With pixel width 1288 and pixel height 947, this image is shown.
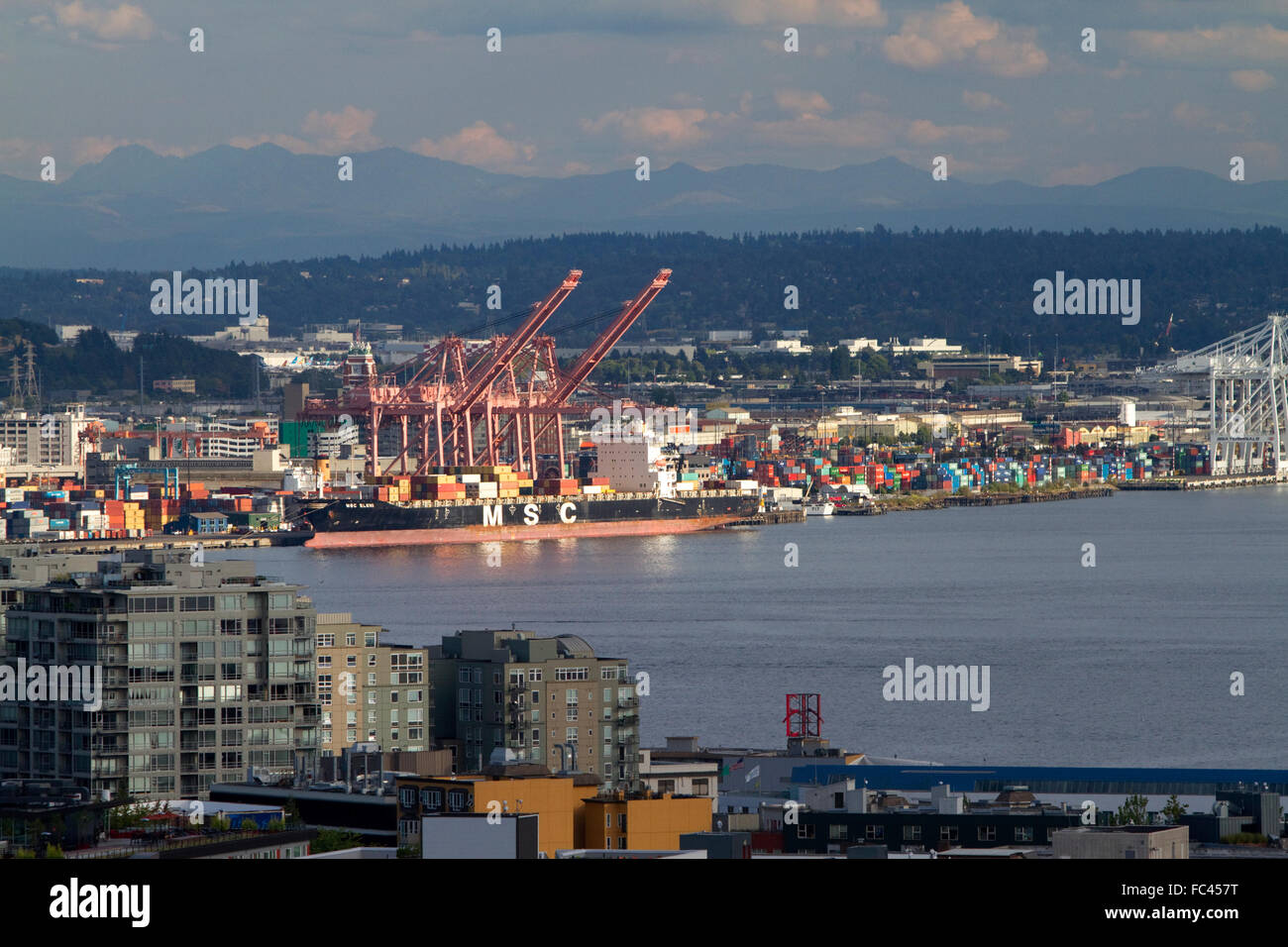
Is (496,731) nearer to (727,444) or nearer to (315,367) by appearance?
(727,444)

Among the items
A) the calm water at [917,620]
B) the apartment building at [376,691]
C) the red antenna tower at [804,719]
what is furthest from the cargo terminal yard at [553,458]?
the apartment building at [376,691]

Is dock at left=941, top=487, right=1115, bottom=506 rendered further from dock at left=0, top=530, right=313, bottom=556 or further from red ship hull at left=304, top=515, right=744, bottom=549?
dock at left=0, top=530, right=313, bottom=556

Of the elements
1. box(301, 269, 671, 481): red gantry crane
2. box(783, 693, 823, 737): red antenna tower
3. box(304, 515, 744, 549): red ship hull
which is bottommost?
box(783, 693, 823, 737): red antenna tower

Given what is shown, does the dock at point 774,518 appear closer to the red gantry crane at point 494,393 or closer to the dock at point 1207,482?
the red gantry crane at point 494,393

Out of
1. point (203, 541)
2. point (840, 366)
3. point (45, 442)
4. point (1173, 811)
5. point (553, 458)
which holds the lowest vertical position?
point (1173, 811)

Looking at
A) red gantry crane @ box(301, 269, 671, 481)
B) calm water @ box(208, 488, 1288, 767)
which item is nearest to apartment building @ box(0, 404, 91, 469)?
red gantry crane @ box(301, 269, 671, 481)

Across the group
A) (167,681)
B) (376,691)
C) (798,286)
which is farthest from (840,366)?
(167,681)

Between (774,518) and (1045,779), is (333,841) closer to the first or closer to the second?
(1045,779)
